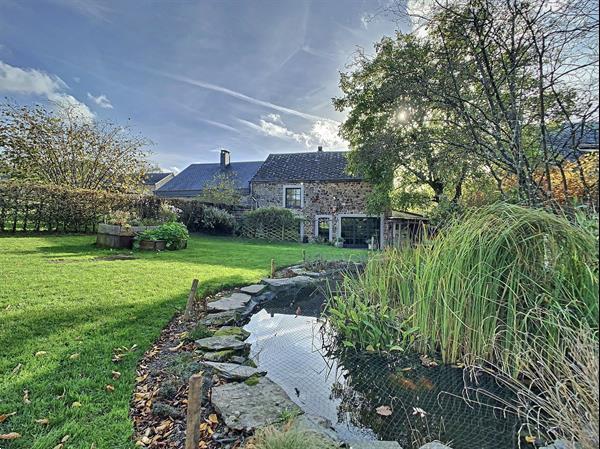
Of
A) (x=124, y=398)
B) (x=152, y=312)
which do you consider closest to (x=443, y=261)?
(x=124, y=398)

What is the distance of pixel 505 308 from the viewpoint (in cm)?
Answer: 218

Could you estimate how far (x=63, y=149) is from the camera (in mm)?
13016

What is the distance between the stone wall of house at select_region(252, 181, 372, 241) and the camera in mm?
15438

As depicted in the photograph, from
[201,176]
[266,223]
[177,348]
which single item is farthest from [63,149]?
[177,348]

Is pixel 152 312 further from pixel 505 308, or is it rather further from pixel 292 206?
pixel 292 206

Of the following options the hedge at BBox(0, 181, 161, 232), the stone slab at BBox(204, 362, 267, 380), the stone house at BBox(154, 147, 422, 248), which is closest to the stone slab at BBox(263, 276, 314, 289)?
the stone slab at BBox(204, 362, 267, 380)

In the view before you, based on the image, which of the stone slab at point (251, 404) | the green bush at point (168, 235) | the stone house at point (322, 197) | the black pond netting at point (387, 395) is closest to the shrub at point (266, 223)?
the stone house at point (322, 197)

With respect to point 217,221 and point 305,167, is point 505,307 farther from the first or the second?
point 305,167

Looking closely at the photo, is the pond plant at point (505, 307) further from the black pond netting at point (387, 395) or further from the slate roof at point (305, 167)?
the slate roof at point (305, 167)

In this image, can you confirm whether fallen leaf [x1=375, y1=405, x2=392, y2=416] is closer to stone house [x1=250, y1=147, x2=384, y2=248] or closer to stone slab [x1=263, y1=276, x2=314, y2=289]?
stone slab [x1=263, y1=276, x2=314, y2=289]

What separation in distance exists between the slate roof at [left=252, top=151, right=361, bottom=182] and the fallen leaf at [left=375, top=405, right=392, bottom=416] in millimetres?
14016

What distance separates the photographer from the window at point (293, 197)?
53.8 ft

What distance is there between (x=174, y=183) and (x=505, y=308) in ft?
87.8

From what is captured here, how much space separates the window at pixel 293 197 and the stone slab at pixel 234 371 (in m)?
Result: 14.1
